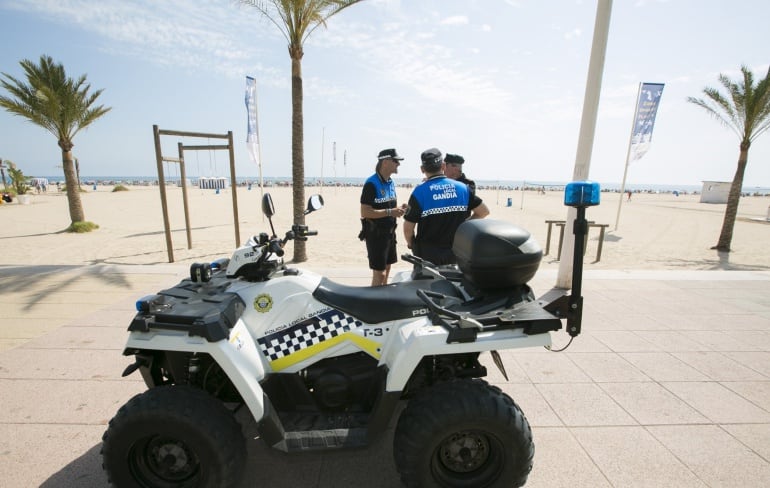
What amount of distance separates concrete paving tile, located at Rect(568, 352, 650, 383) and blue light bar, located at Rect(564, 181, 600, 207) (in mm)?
2088

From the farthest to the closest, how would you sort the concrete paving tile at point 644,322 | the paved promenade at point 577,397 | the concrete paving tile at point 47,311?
the concrete paving tile at point 47,311 → the concrete paving tile at point 644,322 → the paved promenade at point 577,397

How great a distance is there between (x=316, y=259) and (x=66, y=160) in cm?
1018

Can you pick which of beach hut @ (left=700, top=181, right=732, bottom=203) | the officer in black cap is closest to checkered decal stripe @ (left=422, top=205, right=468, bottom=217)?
the officer in black cap

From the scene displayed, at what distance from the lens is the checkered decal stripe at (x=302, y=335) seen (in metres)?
2.04

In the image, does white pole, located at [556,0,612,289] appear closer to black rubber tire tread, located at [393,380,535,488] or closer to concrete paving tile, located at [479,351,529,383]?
concrete paving tile, located at [479,351,529,383]

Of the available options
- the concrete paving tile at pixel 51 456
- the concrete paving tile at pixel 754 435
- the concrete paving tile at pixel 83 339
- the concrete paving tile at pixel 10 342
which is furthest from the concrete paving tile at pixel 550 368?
the concrete paving tile at pixel 10 342

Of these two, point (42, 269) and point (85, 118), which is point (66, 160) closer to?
point (85, 118)

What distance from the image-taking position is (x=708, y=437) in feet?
8.05

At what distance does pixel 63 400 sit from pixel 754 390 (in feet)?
17.8

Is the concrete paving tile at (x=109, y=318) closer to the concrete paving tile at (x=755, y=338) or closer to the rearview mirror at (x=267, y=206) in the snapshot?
the rearview mirror at (x=267, y=206)

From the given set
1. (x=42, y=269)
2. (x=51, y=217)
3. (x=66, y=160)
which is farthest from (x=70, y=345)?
(x=51, y=217)

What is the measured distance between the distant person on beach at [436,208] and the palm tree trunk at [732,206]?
11293 mm

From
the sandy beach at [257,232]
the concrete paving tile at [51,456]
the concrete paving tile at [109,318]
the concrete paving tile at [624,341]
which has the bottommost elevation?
the sandy beach at [257,232]

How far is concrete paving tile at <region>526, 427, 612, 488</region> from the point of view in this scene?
2.08 metres
